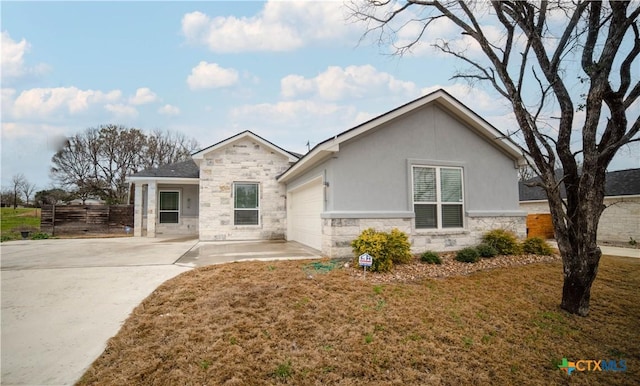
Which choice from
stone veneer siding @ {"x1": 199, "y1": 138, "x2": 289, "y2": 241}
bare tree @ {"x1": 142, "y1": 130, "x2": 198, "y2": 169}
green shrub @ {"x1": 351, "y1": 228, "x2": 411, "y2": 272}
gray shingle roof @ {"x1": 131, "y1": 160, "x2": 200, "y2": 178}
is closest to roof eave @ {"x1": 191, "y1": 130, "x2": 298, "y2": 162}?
stone veneer siding @ {"x1": 199, "y1": 138, "x2": 289, "y2": 241}

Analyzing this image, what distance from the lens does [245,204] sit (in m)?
13.2

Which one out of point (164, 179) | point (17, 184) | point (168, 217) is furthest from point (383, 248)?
point (17, 184)

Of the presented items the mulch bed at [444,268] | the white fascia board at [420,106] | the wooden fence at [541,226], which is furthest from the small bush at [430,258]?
the wooden fence at [541,226]

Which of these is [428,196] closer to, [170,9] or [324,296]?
[324,296]

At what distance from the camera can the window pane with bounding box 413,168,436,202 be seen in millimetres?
8187

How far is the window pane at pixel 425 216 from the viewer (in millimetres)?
8133

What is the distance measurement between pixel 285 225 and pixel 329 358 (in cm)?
1034

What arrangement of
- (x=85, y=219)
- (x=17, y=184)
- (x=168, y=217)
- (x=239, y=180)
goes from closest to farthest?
(x=239, y=180), (x=168, y=217), (x=85, y=219), (x=17, y=184)

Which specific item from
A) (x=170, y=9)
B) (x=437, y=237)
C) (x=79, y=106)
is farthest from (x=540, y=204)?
(x=79, y=106)

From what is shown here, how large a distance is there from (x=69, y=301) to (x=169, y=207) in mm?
11856

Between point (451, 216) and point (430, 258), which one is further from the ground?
point (451, 216)

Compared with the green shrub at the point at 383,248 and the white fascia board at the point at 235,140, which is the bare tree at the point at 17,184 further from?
the green shrub at the point at 383,248

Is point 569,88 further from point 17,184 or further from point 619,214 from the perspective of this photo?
point 17,184

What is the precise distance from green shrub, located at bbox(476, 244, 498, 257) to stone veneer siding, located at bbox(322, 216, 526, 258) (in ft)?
1.66
